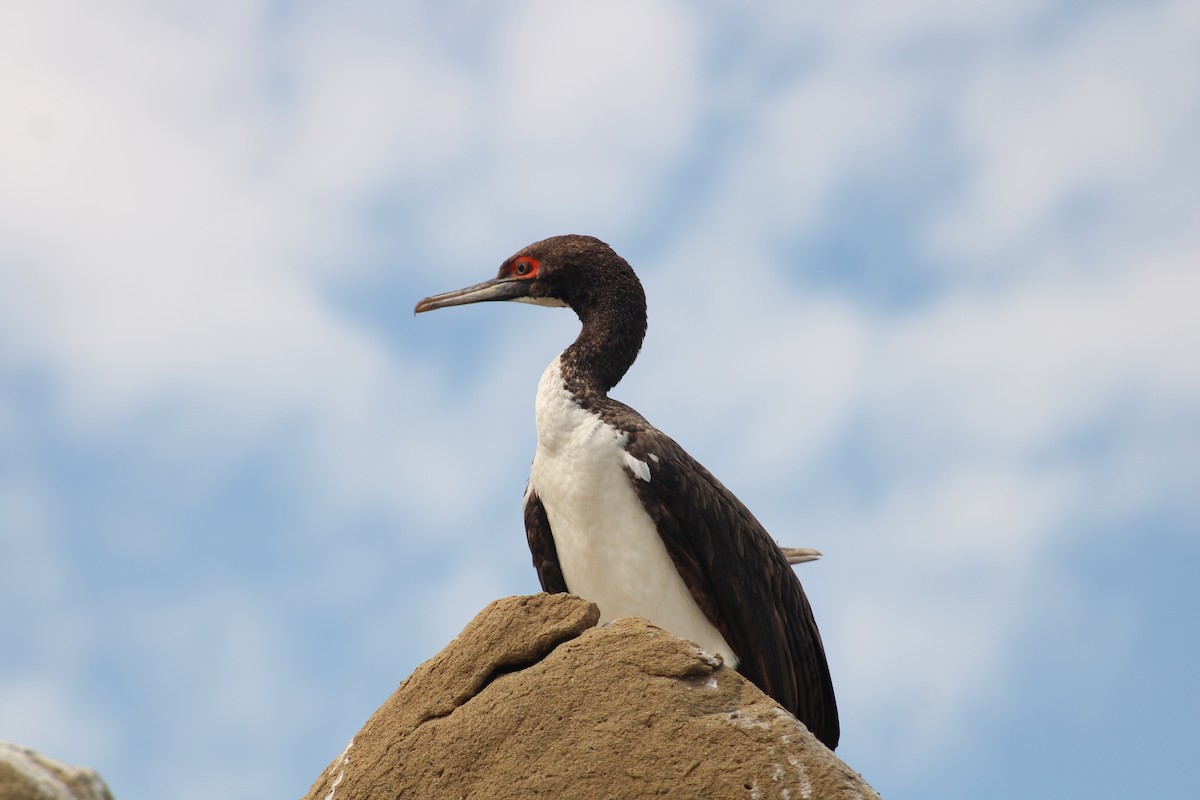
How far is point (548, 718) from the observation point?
6.35 m

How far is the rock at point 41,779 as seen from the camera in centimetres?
439

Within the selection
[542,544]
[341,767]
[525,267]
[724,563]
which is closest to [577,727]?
[341,767]

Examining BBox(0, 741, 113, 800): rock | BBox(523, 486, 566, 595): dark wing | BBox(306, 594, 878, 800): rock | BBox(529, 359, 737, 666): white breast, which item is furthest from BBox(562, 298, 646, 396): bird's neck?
BBox(0, 741, 113, 800): rock

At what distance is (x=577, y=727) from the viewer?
6289mm

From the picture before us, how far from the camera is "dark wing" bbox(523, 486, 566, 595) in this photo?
9.17 meters

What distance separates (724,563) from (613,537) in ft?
2.31

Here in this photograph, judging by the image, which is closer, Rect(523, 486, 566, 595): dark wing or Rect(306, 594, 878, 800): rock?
Rect(306, 594, 878, 800): rock

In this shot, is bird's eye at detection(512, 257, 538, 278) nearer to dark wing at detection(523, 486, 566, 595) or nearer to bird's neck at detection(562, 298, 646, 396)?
bird's neck at detection(562, 298, 646, 396)

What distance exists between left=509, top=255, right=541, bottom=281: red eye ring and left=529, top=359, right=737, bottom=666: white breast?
1.37m

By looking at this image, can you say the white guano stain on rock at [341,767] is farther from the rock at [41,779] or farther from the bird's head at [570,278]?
the bird's head at [570,278]

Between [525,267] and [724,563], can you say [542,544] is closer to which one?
[724,563]

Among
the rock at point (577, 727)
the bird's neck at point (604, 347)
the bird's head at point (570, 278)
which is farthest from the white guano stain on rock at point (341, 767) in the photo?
the bird's head at point (570, 278)

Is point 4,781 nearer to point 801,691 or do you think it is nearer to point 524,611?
point 524,611

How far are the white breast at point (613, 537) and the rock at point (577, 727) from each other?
1719mm
